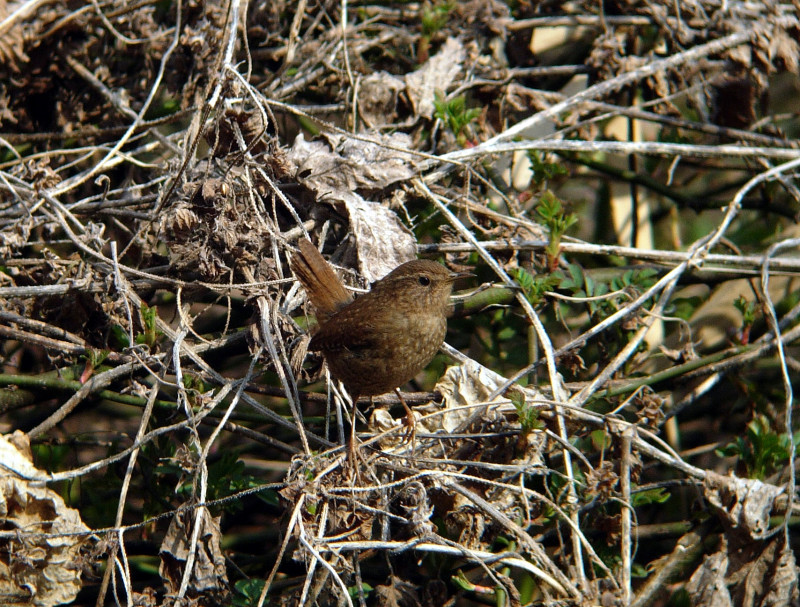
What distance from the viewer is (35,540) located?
229 centimetres

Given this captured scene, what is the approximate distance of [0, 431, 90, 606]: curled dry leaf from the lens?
7.48 feet

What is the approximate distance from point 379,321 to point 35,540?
1.30 metres

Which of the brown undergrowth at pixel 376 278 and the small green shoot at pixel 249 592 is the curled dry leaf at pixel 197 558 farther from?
the small green shoot at pixel 249 592

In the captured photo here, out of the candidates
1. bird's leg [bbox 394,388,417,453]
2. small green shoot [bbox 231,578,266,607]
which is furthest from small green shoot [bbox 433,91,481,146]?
small green shoot [bbox 231,578,266,607]

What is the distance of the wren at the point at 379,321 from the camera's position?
2639 mm

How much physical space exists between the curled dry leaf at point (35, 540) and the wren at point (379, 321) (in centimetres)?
98

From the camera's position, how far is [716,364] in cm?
298

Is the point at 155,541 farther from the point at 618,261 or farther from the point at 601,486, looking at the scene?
the point at 618,261

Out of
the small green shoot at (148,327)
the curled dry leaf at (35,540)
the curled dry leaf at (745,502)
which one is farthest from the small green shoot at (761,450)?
the curled dry leaf at (35,540)

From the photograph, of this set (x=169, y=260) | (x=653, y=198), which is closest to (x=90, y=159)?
(x=169, y=260)

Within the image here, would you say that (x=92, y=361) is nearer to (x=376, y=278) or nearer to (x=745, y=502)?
(x=376, y=278)

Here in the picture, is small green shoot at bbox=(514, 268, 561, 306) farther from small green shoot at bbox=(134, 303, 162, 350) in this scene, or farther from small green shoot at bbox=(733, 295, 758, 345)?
small green shoot at bbox=(134, 303, 162, 350)

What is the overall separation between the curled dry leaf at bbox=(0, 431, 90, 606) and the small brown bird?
Answer: 979 mm

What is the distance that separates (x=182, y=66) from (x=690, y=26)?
2.39 metres
